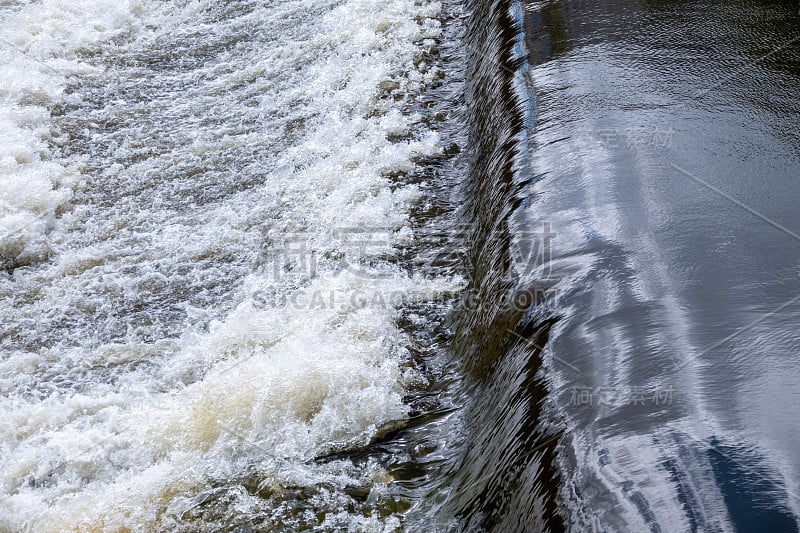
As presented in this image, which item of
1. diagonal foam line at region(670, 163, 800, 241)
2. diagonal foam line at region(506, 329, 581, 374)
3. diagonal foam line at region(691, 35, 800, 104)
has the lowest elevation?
diagonal foam line at region(506, 329, 581, 374)

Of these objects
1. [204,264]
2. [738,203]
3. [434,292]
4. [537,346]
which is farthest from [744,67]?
[204,264]

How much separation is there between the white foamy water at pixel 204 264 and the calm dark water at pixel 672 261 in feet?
2.85

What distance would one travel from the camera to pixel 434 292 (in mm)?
3891

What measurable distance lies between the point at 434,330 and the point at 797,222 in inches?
62.7

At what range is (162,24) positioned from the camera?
304 inches

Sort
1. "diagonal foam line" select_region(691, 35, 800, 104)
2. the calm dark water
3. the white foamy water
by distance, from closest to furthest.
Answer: the calm dark water
the white foamy water
"diagonal foam line" select_region(691, 35, 800, 104)

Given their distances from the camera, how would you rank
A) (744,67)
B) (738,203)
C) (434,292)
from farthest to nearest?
(744,67)
(434,292)
(738,203)

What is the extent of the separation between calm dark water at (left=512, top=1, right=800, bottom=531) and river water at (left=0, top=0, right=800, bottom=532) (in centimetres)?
1

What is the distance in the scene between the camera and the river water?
2348mm

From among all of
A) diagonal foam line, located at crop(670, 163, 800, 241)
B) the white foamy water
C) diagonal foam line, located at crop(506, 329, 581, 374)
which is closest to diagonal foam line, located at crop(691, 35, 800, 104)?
diagonal foam line, located at crop(670, 163, 800, 241)

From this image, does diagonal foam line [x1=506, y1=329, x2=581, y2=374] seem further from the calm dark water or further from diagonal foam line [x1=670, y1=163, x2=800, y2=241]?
diagonal foam line [x1=670, y1=163, x2=800, y2=241]

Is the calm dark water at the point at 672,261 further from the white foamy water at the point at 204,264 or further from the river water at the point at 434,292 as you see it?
the white foamy water at the point at 204,264

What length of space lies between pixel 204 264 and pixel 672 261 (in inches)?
101

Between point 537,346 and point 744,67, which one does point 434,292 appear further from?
point 744,67
